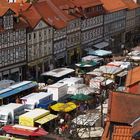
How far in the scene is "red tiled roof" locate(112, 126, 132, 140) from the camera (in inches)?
890

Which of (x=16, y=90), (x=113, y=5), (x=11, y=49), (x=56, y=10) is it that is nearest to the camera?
(x=16, y=90)

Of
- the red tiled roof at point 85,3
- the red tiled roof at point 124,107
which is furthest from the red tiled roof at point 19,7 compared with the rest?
the red tiled roof at point 124,107

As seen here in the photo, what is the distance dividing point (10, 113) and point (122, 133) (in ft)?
52.6

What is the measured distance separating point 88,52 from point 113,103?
42.4 metres

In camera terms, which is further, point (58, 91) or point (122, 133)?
point (58, 91)

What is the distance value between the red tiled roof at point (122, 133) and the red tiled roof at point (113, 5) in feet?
184

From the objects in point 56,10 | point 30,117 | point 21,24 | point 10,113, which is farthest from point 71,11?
point 30,117

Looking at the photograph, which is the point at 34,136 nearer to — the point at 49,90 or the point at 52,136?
the point at 52,136

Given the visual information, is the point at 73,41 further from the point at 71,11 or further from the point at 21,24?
the point at 21,24

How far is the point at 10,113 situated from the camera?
123 feet

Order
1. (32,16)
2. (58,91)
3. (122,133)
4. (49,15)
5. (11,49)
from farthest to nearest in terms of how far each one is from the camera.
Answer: (49,15), (32,16), (11,49), (58,91), (122,133)

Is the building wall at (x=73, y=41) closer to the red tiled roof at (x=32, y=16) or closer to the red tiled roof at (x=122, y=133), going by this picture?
the red tiled roof at (x=32, y=16)

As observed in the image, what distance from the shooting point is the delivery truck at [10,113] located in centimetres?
3728

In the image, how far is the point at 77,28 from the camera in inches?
2680
